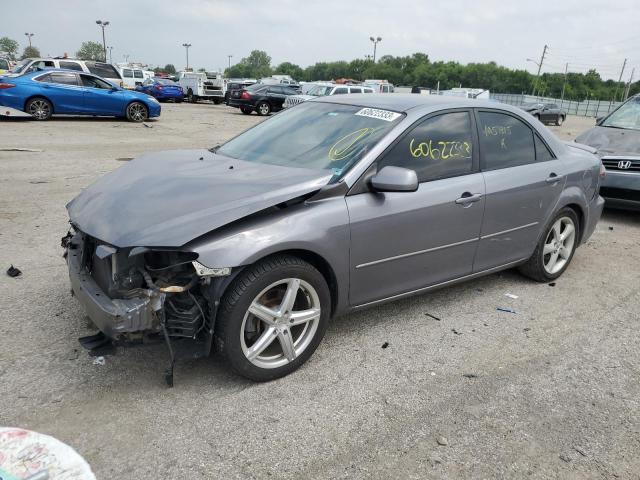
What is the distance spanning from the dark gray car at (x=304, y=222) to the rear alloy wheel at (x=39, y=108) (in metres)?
13.5

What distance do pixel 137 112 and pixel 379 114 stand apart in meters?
15.0

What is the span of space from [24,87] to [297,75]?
141 meters

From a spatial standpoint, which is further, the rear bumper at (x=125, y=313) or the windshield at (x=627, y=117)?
the windshield at (x=627, y=117)

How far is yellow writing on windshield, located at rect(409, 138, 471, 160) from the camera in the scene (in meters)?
3.65

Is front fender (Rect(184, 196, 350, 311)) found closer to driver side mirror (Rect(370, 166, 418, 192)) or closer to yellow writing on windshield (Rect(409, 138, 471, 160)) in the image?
driver side mirror (Rect(370, 166, 418, 192))

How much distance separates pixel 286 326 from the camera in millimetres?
3088

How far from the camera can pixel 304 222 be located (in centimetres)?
304

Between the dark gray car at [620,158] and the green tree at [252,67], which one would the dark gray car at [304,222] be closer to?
the dark gray car at [620,158]

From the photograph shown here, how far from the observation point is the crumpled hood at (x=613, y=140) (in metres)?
7.34

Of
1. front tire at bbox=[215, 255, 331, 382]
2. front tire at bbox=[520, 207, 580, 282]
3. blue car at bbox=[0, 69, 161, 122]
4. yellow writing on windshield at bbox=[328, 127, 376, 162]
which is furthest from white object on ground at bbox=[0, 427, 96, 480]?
blue car at bbox=[0, 69, 161, 122]

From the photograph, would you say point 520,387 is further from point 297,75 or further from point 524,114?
point 297,75

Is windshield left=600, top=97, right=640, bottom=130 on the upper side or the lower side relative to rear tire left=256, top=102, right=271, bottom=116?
upper

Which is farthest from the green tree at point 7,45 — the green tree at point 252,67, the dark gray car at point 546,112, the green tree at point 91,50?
the dark gray car at point 546,112

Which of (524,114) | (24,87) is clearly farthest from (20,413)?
(24,87)
